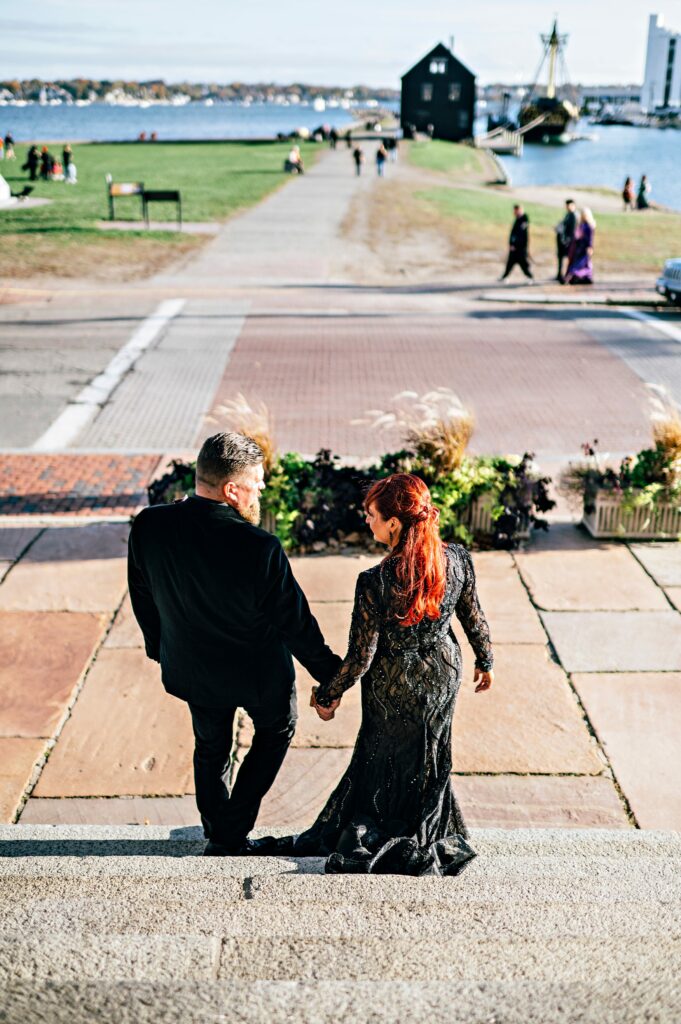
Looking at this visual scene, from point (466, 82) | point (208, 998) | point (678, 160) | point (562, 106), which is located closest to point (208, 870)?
point (208, 998)

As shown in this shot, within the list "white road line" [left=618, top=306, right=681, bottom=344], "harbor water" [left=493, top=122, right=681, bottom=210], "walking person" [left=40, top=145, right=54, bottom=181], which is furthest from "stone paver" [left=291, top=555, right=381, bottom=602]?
"harbor water" [left=493, top=122, right=681, bottom=210]

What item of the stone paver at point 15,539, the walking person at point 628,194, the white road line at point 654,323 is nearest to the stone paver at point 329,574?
the stone paver at point 15,539

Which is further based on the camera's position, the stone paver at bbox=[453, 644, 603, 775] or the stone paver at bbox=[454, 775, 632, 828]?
the stone paver at bbox=[453, 644, 603, 775]

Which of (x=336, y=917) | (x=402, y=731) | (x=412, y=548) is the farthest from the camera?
(x=402, y=731)

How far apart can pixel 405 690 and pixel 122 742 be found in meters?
2.36

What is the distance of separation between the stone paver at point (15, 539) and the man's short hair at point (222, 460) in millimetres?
4703

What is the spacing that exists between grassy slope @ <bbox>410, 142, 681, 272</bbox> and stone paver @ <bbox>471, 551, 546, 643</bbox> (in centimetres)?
1807

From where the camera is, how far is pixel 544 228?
30.4 metres

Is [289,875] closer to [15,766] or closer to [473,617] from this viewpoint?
[473,617]

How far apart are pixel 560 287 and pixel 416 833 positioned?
18866 mm

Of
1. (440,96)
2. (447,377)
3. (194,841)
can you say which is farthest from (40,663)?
(440,96)

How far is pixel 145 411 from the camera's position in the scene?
12.5 meters

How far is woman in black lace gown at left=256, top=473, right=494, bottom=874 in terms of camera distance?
3.54m

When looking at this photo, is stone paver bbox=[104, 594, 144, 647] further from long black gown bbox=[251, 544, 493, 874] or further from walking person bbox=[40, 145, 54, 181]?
walking person bbox=[40, 145, 54, 181]
